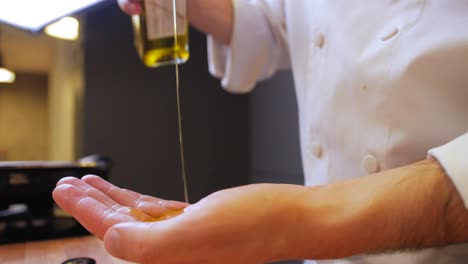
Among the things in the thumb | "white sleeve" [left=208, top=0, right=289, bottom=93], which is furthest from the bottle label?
the thumb

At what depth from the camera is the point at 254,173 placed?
6.44 ft

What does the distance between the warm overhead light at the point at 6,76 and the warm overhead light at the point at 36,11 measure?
90 centimetres

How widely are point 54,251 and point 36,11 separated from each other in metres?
0.60

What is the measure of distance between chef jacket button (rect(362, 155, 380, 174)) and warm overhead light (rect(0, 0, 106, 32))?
70 centimetres

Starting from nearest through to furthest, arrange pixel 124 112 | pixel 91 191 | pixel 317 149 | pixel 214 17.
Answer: pixel 91 191, pixel 317 149, pixel 214 17, pixel 124 112

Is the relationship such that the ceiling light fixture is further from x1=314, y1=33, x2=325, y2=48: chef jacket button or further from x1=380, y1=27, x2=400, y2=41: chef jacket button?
x1=380, y1=27, x2=400, y2=41: chef jacket button

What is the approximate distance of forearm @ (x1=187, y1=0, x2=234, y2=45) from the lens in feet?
2.42

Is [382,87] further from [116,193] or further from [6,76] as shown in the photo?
[6,76]

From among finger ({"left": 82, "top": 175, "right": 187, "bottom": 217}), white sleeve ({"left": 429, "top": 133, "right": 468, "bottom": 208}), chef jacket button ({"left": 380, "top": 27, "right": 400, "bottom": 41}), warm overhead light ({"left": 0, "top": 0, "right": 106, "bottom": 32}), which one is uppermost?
warm overhead light ({"left": 0, "top": 0, "right": 106, "bottom": 32})

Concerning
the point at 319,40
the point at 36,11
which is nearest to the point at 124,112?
the point at 36,11

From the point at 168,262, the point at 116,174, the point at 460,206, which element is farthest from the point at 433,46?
the point at 116,174

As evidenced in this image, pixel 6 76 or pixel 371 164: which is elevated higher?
pixel 6 76

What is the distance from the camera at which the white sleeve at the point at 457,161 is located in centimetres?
35

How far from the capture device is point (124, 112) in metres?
1.77
